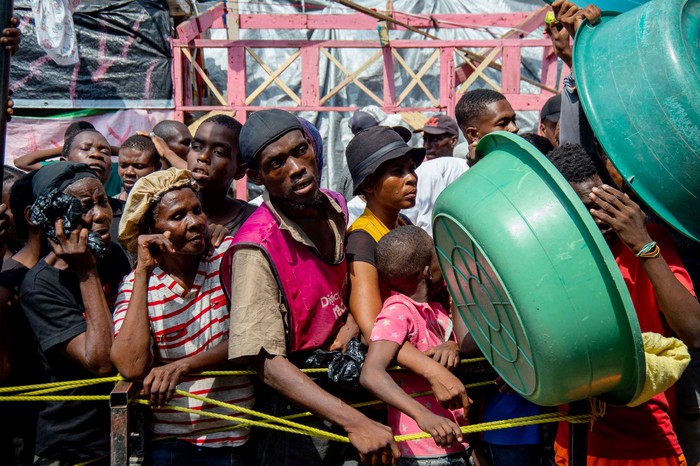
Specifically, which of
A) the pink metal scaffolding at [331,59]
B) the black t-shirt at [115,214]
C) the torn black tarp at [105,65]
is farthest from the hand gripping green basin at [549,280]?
the torn black tarp at [105,65]

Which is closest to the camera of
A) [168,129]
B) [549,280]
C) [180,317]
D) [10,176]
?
[549,280]

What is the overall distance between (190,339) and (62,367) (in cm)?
59

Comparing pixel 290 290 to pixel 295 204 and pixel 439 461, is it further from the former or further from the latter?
pixel 439 461

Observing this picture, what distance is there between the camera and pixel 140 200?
124 inches

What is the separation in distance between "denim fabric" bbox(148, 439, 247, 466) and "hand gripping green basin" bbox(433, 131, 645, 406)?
1.33 metres

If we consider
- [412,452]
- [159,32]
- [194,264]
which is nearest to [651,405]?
[412,452]

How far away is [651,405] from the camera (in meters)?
2.78

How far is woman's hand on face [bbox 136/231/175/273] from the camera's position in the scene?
2.90m

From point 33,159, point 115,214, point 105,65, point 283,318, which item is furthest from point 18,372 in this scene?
point 105,65

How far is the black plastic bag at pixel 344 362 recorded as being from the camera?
9.43 feet

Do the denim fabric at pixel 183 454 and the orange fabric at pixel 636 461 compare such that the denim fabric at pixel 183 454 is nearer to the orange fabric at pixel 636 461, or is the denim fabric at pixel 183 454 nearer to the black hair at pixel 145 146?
the orange fabric at pixel 636 461

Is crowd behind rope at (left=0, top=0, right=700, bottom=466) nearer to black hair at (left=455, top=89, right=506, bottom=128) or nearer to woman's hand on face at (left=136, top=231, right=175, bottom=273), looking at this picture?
woman's hand on face at (left=136, top=231, right=175, bottom=273)

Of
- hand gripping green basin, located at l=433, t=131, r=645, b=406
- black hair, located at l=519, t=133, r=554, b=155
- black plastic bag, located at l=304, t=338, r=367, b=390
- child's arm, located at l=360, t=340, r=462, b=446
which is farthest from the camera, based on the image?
black hair, located at l=519, t=133, r=554, b=155

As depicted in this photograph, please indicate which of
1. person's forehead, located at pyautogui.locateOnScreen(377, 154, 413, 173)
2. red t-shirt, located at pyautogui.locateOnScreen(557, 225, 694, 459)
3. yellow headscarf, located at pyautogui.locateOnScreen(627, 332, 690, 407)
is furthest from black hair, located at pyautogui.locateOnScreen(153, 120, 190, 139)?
yellow headscarf, located at pyautogui.locateOnScreen(627, 332, 690, 407)
